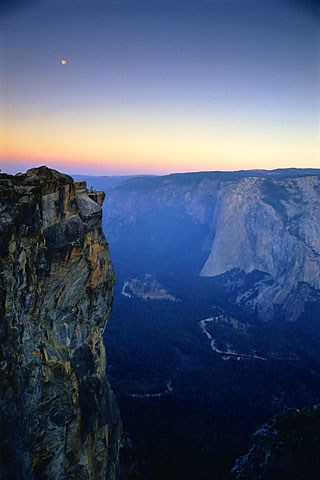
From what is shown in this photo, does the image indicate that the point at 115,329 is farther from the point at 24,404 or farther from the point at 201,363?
the point at 24,404

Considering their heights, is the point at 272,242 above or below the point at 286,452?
above

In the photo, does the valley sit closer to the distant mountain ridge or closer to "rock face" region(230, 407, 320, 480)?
the distant mountain ridge

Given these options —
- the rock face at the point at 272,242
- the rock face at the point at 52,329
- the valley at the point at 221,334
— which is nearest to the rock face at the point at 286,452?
the valley at the point at 221,334

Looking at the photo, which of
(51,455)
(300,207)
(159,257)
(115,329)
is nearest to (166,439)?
(51,455)

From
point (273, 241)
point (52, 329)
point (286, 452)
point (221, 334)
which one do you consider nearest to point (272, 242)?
point (273, 241)

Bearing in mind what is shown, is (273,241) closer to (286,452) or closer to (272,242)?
(272,242)

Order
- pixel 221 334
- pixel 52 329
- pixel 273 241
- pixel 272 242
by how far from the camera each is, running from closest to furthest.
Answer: pixel 52 329
pixel 221 334
pixel 273 241
pixel 272 242
